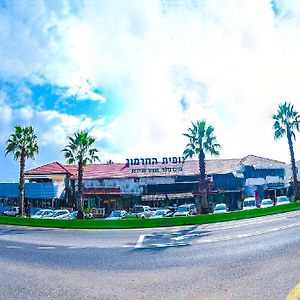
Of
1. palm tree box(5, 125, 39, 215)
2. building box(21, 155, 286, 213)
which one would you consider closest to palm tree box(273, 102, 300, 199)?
building box(21, 155, 286, 213)

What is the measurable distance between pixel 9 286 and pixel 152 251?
6.20 meters

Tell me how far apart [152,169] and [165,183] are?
2961 mm

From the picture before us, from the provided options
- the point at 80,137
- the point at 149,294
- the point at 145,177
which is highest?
the point at 80,137

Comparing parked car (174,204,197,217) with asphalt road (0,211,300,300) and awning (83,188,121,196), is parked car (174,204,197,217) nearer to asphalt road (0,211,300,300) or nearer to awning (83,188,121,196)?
awning (83,188,121,196)

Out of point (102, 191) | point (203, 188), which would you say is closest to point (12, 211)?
point (102, 191)

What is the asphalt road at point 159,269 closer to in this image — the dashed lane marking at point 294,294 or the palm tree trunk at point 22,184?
the dashed lane marking at point 294,294

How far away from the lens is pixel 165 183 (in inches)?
1779

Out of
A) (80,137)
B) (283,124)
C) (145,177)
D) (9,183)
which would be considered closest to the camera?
(80,137)

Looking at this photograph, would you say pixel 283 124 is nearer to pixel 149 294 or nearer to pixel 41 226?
pixel 41 226

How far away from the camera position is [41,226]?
2881 cm

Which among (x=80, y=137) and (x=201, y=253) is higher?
(x=80, y=137)

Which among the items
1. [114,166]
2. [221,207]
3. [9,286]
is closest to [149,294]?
[9,286]

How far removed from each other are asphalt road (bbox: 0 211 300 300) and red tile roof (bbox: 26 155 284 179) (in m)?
29.7

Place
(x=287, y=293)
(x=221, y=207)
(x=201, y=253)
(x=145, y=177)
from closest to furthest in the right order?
(x=287, y=293)
(x=201, y=253)
(x=221, y=207)
(x=145, y=177)
